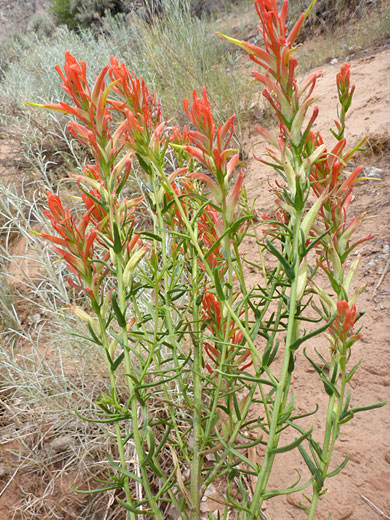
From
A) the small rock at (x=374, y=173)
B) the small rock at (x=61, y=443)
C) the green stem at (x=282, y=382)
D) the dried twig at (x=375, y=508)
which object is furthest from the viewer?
the small rock at (x=374, y=173)

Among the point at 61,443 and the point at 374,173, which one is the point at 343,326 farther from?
the point at 374,173

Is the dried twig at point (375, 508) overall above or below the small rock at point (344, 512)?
above

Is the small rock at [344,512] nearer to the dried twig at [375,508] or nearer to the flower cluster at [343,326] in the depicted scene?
the dried twig at [375,508]

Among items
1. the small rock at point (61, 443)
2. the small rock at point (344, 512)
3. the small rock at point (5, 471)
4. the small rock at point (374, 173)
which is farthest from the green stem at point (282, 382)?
the small rock at point (374, 173)

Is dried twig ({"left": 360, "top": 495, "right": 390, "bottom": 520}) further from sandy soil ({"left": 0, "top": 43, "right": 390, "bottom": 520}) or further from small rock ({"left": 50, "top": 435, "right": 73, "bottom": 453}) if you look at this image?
small rock ({"left": 50, "top": 435, "right": 73, "bottom": 453})

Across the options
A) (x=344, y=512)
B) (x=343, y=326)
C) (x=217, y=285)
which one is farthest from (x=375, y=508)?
(x=217, y=285)

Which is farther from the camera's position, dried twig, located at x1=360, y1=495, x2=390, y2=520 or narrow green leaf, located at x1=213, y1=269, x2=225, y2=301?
dried twig, located at x1=360, y1=495, x2=390, y2=520

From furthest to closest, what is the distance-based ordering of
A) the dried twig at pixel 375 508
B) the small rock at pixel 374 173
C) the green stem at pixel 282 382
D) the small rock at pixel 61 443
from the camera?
the small rock at pixel 374 173, the small rock at pixel 61 443, the dried twig at pixel 375 508, the green stem at pixel 282 382

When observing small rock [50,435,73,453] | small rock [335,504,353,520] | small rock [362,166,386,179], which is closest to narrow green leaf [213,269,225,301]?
small rock [335,504,353,520]

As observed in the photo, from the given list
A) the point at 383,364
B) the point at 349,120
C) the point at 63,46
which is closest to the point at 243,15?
the point at 63,46

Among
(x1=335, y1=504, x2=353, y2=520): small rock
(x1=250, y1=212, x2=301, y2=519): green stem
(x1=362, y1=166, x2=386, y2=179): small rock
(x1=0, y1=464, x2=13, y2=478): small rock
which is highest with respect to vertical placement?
(x1=250, y1=212, x2=301, y2=519): green stem

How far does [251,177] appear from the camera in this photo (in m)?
2.72

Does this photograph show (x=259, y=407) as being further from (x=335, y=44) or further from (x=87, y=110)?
(x=335, y=44)

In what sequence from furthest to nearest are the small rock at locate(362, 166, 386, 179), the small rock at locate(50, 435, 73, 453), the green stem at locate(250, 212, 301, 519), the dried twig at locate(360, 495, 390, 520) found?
the small rock at locate(362, 166, 386, 179) → the small rock at locate(50, 435, 73, 453) → the dried twig at locate(360, 495, 390, 520) → the green stem at locate(250, 212, 301, 519)
